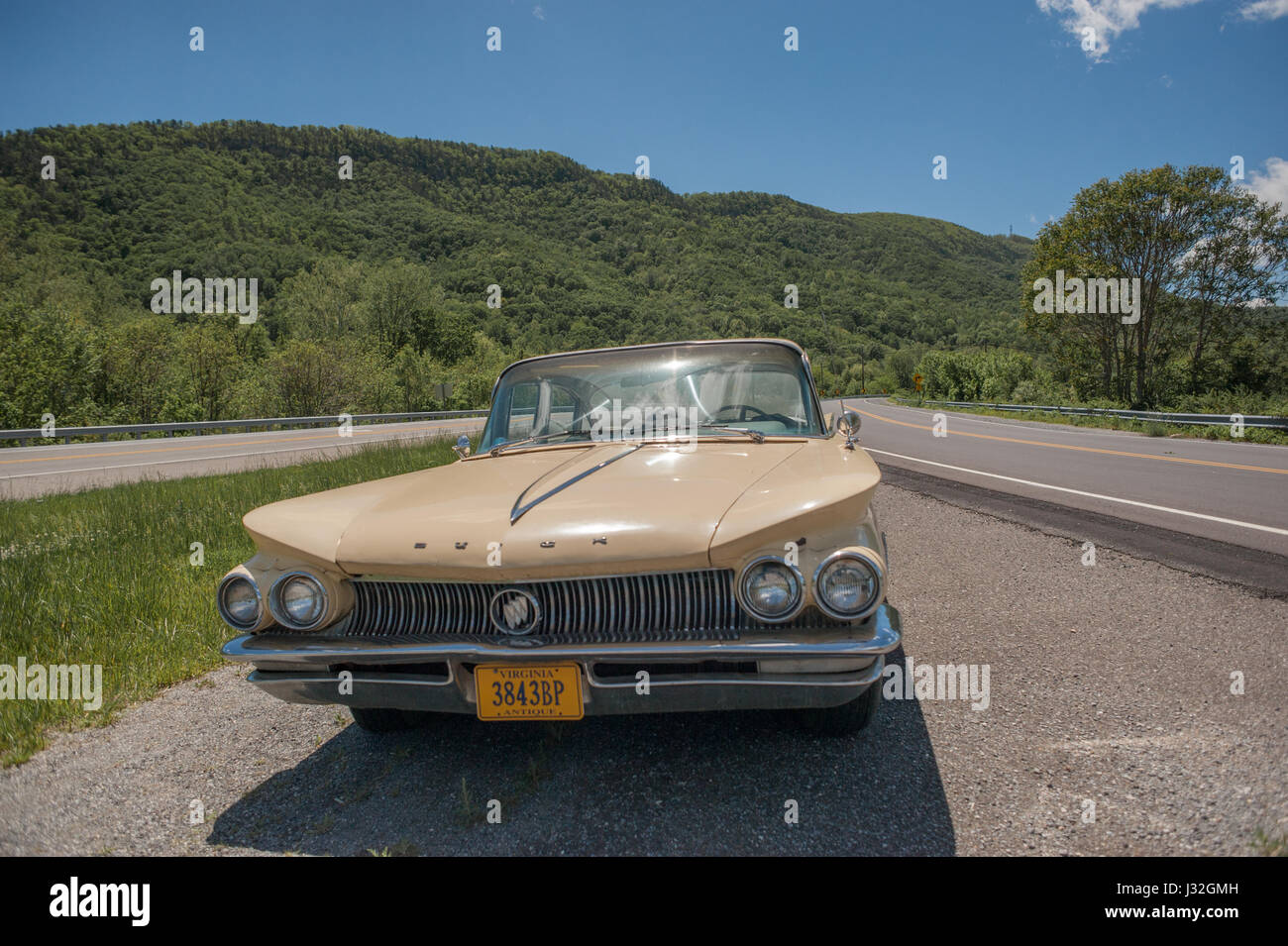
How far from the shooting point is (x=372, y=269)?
5359cm

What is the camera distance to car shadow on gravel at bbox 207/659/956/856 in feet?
7.18

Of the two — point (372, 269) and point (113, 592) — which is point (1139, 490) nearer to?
point (113, 592)

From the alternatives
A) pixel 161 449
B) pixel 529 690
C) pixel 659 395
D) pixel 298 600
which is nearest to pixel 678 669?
pixel 529 690

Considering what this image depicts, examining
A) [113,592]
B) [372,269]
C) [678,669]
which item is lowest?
[113,592]

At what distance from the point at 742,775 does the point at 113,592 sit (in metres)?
4.61

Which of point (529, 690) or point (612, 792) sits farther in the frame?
point (612, 792)

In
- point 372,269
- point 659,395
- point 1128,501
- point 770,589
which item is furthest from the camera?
point 372,269

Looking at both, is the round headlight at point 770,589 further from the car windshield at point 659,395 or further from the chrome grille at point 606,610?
the car windshield at point 659,395

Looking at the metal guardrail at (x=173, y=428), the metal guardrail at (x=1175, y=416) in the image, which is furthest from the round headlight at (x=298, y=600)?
the metal guardrail at (x=173, y=428)

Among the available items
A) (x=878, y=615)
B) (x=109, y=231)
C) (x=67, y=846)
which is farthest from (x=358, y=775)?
(x=109, y=231)

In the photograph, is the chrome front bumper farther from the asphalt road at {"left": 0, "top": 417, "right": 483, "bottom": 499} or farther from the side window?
the asphalt road at {"left": 0, "top": 417, "right": 483, "bottom": 499}

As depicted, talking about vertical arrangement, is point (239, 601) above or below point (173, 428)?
below
